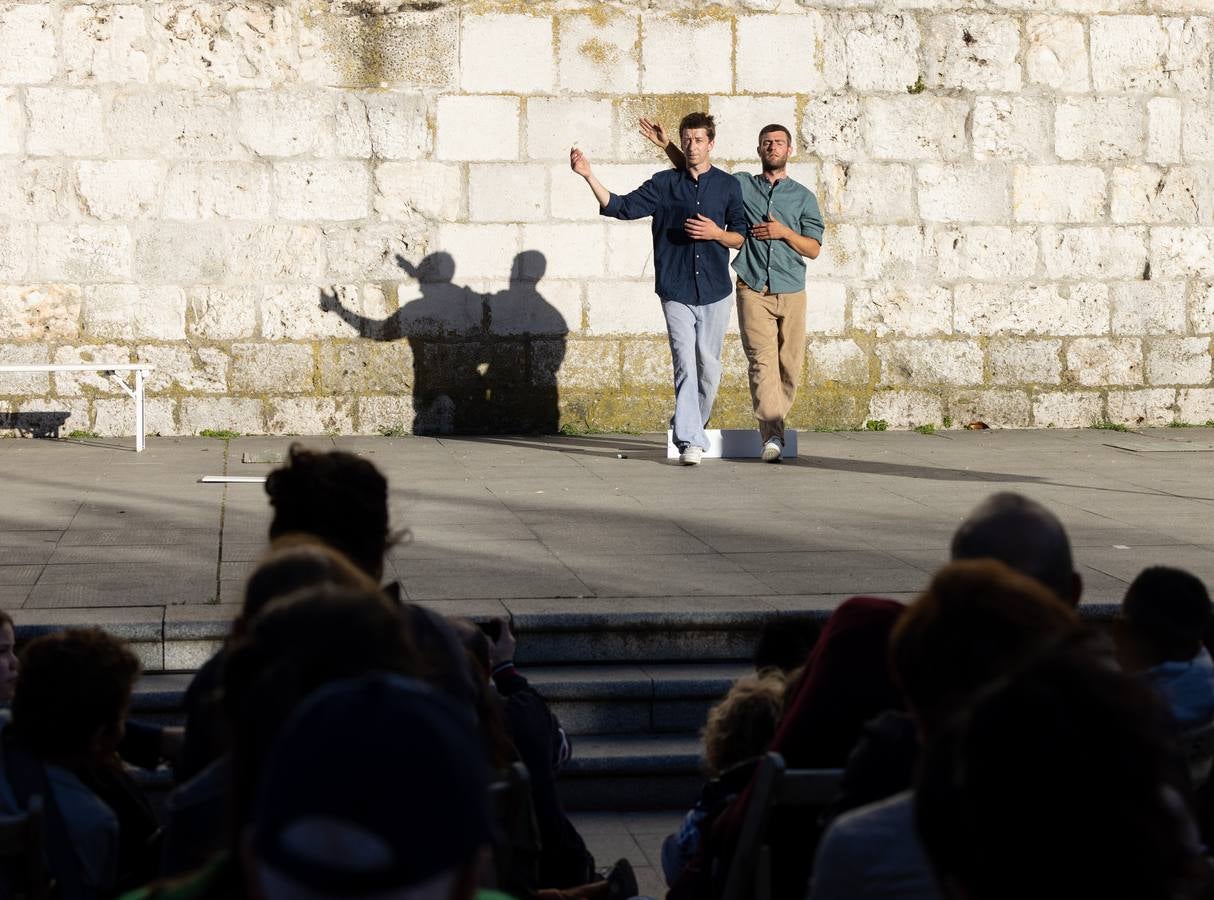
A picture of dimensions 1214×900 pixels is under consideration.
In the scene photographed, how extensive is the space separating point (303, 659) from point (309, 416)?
30.5 ft

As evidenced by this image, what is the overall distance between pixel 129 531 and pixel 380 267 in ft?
13.7

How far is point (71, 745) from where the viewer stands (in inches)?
113

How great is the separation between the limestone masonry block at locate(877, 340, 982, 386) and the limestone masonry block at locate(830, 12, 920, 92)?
66.7 inches

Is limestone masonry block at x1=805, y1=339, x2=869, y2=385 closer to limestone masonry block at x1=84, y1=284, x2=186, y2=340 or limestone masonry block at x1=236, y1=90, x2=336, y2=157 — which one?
limestone masonry block at x1=236, y1=90, x2=336, y2=157

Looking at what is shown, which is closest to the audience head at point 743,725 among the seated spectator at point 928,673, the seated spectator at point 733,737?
the seated spectator at point 733,737

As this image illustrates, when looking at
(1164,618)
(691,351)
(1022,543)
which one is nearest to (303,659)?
(1022,543)

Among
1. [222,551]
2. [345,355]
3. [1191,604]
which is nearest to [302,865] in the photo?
[1191,604]

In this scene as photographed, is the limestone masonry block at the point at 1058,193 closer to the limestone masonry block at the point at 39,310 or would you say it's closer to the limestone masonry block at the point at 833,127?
the limestone masonry block at the point at 833,127

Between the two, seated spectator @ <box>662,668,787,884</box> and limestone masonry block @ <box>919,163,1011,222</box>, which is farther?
limestone masonry block @ <box>919,163,1011,222</box>

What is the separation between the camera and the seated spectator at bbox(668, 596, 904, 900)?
2.60 metres

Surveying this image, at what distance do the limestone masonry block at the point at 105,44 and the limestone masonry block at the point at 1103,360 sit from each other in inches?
250

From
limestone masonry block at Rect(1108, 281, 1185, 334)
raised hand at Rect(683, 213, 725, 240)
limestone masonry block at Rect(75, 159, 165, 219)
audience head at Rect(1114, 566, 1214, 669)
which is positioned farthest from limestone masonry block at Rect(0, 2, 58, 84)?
audience head at Rect(1114, 566, 1214, 669)

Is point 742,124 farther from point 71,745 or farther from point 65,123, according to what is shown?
point 71,745

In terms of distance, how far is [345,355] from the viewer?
35.2ft
